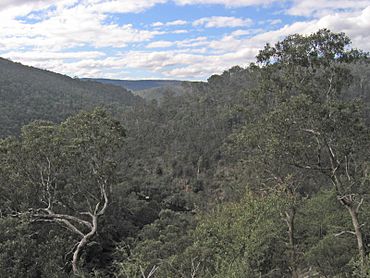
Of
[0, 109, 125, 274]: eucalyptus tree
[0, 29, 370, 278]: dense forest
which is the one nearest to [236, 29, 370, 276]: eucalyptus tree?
→ [0, 29, 370, 278]: dense forest

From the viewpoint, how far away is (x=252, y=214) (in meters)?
16.2

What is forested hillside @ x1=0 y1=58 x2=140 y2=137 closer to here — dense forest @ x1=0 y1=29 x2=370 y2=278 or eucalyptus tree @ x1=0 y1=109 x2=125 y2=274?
eucalyptus tree @ x1=0 y1=109 x2=125 y2=274

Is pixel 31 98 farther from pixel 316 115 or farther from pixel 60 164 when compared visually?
pixel 316 115

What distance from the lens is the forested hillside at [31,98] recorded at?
68.2 metres

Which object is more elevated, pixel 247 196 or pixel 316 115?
pixel 316 115

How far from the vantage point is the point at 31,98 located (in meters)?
89.8

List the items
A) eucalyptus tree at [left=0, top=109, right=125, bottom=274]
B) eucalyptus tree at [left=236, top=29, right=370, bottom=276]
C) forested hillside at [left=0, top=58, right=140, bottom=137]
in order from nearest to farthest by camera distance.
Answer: eucalyptus tree at [left=236, top=29, right=370, bottom=276], eucalyptus tree at [left=0, top=109, right=125, bottom=274], forested hillside at [left=0, top=58, right=140, bottom=137]

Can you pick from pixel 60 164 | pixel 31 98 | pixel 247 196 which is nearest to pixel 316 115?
pixel 247 196

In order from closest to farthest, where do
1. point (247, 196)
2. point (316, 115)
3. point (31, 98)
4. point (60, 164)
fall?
point (316, 115) < point (247, 196) < point (60, 164) < point (31, 98)

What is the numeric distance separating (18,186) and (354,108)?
14.9 meters

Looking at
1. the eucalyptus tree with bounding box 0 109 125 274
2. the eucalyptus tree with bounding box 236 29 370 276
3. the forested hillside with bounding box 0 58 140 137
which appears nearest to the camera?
the eucalyptus tree with bounding box 236 29 370 276

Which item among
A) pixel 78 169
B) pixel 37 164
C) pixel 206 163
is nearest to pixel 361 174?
pixel 78 169

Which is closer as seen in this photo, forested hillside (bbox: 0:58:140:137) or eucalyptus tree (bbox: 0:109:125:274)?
eucalyptus tree (bbox: 0:109:125:274)

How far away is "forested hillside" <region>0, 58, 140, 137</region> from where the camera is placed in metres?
68.2
